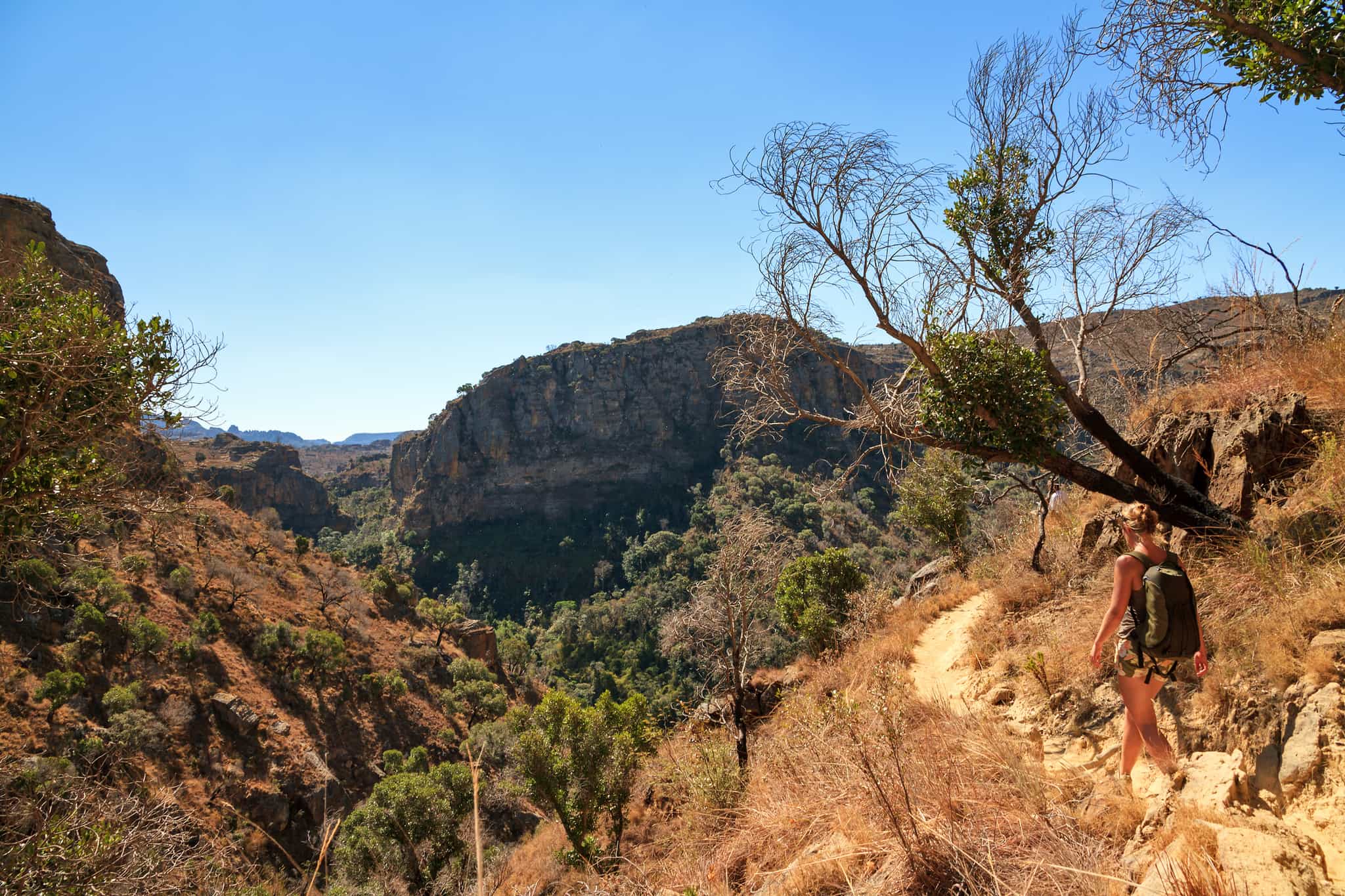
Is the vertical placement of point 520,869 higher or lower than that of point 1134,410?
lower

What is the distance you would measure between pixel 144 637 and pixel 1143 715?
915 inches

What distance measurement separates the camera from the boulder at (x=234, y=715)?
1822 centimetres

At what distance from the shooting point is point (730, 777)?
19.0ft

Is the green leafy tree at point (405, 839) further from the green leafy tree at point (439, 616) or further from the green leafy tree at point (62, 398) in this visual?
the green leafy tree at point (439, 616)

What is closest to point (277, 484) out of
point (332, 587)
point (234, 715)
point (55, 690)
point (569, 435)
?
point (569, 435)

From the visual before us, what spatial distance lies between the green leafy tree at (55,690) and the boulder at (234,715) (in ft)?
12.0

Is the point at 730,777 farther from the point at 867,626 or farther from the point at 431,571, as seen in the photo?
the point at 431,571

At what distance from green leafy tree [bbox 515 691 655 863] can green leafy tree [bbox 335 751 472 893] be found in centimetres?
424

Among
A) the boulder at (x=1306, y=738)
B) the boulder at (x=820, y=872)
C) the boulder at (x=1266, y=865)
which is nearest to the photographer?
the boulder at (x=1266, y=865)

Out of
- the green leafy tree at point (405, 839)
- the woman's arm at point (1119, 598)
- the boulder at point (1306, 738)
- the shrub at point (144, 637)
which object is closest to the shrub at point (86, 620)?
the shrub at point (144, 637)

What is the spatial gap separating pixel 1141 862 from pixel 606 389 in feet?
287

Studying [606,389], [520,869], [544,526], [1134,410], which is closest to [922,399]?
[1134,410]

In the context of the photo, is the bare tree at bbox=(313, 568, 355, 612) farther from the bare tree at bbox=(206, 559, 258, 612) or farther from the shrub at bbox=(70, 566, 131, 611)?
the shrub at bbox=(70, 566, 131, 611)

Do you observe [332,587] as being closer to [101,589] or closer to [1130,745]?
[101,589]
